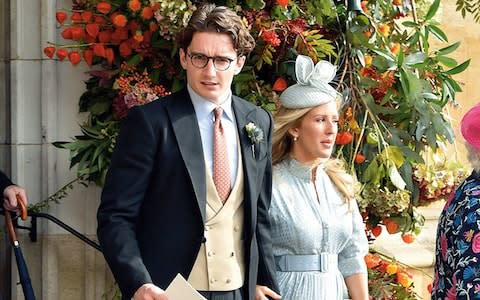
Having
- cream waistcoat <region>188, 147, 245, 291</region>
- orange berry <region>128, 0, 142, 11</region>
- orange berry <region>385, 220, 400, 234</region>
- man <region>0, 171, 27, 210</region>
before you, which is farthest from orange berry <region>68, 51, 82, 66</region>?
orange berry <region>385, 220, 400, 234</region>

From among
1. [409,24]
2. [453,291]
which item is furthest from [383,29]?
[453,291]

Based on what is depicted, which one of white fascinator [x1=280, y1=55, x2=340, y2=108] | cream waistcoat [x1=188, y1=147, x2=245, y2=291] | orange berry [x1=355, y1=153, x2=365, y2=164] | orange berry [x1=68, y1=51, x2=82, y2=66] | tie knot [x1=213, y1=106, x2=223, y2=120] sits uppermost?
orange berry [x1=68, y1=51, x2=82, y2=66]

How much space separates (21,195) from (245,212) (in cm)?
127

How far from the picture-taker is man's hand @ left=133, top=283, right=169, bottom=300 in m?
3.51

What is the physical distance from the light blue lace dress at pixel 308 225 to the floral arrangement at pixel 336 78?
68cm

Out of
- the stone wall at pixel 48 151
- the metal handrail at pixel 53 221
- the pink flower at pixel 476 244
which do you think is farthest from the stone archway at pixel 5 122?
the pink flower at pixel 476 244

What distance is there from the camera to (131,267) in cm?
358

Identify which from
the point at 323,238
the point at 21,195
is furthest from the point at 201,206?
the point at 21,195

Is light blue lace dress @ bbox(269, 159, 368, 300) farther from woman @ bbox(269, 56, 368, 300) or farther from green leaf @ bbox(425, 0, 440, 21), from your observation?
green leaf @ bbox(425, 0, 440, 21)

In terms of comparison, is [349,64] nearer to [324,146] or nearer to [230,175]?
[324,146]

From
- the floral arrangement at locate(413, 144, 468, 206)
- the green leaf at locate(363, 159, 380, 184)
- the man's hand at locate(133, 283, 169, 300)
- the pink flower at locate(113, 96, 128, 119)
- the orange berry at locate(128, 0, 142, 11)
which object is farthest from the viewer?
the floral arrangement at locate(413, 144, 468, 206)

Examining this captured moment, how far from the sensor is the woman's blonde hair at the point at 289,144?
4.42 m

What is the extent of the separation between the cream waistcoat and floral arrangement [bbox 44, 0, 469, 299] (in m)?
1.17

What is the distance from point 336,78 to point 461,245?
1.76 metres
